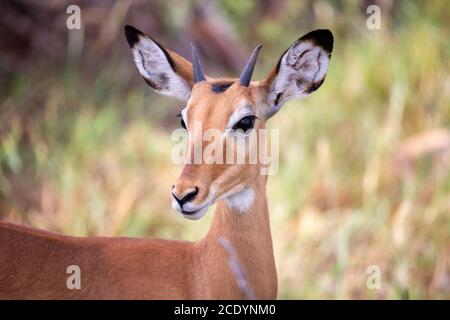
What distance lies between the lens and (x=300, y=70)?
525 centimetres

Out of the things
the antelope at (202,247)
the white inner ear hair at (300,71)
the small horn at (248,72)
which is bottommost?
the antelope at (202,247)

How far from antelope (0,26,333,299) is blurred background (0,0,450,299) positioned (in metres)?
2.49

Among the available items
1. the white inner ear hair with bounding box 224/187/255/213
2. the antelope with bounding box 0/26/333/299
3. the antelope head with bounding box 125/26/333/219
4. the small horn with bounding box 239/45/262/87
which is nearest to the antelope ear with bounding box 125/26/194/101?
the antelope head with bounding box 125/26/333/219

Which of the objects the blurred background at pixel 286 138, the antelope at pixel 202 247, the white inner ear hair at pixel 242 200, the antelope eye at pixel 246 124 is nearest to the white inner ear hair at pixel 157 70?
the antelope at pixel 202 247

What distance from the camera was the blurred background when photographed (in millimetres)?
8148

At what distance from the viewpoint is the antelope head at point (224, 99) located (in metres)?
4.62

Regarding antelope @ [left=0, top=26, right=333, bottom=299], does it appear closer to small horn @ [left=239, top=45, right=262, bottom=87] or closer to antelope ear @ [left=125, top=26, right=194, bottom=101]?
small horn @ [left=239, top=45, right=262, bottom=87]

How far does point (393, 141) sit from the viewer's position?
9195 mm

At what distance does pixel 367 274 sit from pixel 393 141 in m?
1.98

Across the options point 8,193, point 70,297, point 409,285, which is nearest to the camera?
point 70,297

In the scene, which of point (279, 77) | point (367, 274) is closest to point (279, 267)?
point (367, 274)

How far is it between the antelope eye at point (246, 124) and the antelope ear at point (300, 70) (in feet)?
0.93

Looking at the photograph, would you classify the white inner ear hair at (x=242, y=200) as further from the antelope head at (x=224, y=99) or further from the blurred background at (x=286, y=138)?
the blurred background at (x=286, y=138)
